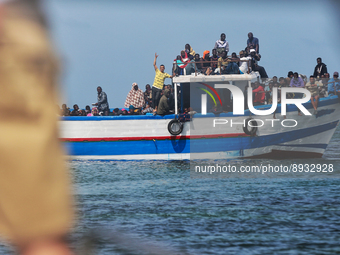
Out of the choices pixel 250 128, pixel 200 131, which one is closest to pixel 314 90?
pixel 250 128

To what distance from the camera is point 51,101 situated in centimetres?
85

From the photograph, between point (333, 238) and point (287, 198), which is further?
point (287, 198)

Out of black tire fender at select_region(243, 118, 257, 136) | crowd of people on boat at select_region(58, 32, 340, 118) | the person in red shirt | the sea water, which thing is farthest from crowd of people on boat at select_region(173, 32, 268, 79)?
the sea water

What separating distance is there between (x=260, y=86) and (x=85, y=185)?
24.0 feet

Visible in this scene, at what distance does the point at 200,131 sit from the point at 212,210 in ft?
24.5

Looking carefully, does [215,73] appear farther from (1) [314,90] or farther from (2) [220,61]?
(1) [314,90]

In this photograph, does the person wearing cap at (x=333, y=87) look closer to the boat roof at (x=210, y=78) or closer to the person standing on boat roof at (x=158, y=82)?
the boat roof at (x=210, y=78)

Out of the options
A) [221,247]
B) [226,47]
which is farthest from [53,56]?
[226,47]

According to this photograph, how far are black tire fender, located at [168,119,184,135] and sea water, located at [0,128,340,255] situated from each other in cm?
138

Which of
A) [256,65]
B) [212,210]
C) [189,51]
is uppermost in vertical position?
[189,51]

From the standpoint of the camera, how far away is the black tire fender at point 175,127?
1783 centimetres

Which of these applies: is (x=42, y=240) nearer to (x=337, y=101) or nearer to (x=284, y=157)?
(x=284, y=157)

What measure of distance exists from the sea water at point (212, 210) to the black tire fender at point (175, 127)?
1.38 metres

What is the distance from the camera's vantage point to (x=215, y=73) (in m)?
17.7
